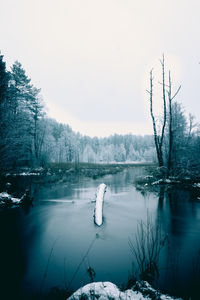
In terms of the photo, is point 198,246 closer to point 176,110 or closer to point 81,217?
point 81,217

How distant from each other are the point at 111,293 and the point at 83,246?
9.25 feet

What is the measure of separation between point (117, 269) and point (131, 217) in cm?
385

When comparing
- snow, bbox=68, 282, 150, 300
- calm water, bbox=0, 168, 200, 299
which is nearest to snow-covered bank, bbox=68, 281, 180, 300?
snow, bbox=68, 282, 150, 300

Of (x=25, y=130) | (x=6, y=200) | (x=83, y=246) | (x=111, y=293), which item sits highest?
(x=25, y=130)

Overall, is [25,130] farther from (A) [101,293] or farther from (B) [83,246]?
(A) [101,293]

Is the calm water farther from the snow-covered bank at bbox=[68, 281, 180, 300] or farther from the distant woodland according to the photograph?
the distant woodland

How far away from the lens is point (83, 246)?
495 centimetres

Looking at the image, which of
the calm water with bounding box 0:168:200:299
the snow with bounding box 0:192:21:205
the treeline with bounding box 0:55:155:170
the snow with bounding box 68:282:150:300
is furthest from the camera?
the treeline with bounding box 0:55:155:170

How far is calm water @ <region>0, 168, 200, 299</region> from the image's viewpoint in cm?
344

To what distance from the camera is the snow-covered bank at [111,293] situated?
2371 millimetres

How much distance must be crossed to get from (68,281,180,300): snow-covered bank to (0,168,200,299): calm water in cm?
66

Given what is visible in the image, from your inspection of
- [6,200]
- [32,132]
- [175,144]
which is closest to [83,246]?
[6,200]

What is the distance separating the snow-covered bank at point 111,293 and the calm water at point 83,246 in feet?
2.16

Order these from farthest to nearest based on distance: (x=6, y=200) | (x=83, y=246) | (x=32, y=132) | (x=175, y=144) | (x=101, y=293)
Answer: (x=32, y=132) → (x=175, y=144) → (x=6, y=200) → (x=83, y=246) → (x=101, y=293)
